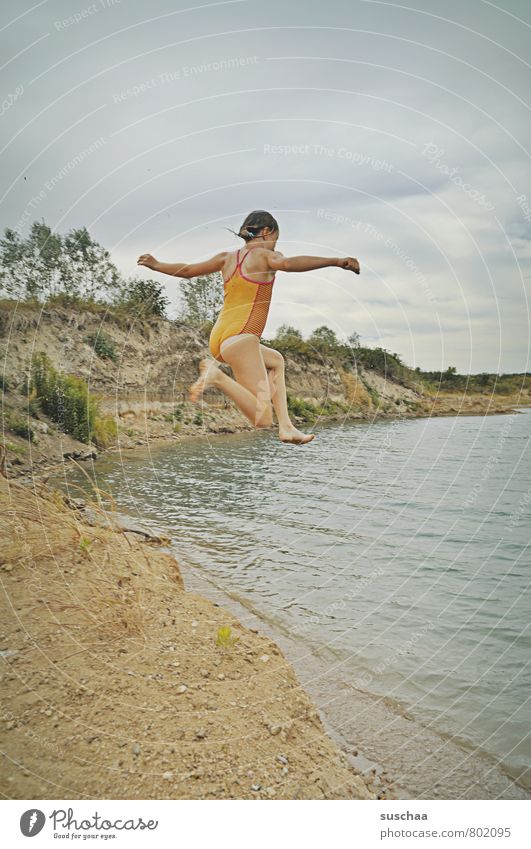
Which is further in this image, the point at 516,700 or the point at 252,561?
the point at 252,561

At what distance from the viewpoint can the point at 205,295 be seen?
144 inches

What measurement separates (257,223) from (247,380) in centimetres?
80

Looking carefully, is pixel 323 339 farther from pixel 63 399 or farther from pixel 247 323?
pixel 63 399

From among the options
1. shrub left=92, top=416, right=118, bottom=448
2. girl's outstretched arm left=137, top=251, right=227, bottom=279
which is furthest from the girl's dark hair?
shrub left=92, top=416, right=118, bottom=448

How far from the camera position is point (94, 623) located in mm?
4105

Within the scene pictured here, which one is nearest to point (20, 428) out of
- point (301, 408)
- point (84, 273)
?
point (84, 273)

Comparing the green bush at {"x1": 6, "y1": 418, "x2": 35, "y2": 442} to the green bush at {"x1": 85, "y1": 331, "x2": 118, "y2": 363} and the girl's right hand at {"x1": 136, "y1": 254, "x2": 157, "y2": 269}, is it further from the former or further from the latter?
the girl's right hand at {"x1": 136, "y1": 254, "x2": 157, "y2": 269}

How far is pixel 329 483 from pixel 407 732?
1008cm

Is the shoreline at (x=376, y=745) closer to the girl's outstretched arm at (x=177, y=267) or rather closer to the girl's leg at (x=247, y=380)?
the girl's leg at (x=247, y=380)

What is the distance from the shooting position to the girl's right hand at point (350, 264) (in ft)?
7.58

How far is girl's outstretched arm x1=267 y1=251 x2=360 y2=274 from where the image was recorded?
91.4 inches
